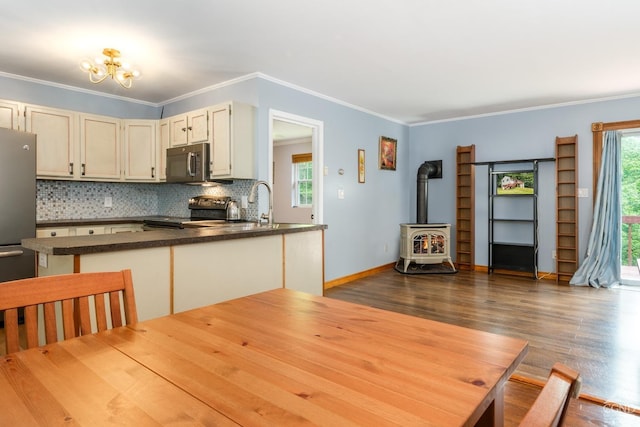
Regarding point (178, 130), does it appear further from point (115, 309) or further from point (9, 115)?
point (115, 309)

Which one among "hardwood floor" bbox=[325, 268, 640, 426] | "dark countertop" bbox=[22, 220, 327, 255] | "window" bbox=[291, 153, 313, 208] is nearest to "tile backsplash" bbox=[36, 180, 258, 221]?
"dark countertop" bbox=[22, 220, 327, 255]

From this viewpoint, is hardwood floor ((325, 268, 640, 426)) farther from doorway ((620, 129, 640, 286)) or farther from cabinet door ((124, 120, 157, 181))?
cabinet door ((124, 120, 157, 181))

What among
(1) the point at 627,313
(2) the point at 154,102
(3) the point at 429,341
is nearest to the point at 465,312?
(1) the point at 627,313

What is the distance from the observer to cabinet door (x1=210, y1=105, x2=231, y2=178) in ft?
13.0

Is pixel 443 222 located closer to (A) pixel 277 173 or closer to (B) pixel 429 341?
(A) pixel 277 173

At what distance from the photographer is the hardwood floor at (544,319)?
2.19 m

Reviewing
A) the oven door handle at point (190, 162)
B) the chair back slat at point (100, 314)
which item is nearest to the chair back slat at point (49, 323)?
the chair back slat at point (100, 314)

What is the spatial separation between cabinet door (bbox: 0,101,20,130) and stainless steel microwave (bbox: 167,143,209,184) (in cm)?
143

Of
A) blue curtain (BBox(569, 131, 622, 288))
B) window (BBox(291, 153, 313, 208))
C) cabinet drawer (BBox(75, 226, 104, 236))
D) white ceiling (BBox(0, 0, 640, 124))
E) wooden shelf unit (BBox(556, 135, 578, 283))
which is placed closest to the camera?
white ceiling (BBox(0, 0, 640, 124))

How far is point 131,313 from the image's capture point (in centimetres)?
121

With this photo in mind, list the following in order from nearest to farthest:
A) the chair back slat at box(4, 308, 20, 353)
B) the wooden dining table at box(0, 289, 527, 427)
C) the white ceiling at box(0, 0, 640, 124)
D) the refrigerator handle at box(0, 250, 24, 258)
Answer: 1. the wooden dining table at box(0, 289, 527, 427)
2. the chair back slat at box(4, 308, 20, 353)
3. the white ceiling at box(0, 0, 640, 124)
4. the refrigerator handle at box(0, 250, 24, 258)

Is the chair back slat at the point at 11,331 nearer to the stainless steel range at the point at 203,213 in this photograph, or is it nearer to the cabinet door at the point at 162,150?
the stainless steel range at the point at 203,213

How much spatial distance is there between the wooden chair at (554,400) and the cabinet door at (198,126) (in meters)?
4.08

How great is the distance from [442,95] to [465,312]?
9.01ft
